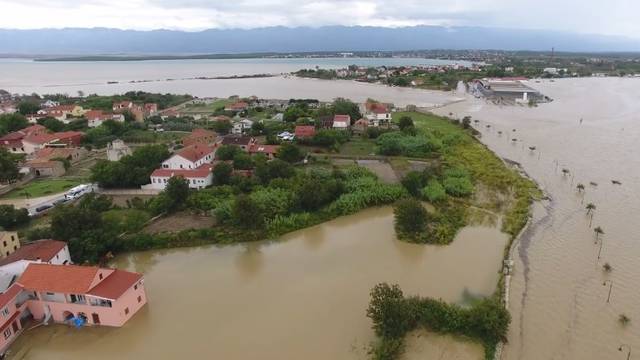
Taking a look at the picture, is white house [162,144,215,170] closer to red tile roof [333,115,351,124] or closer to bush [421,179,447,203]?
bush [421,179,447,203]

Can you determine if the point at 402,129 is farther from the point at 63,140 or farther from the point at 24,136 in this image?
the point at 24,136

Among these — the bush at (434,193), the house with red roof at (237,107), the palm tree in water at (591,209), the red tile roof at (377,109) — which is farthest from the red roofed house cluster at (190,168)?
the house with red roof at (237,107)

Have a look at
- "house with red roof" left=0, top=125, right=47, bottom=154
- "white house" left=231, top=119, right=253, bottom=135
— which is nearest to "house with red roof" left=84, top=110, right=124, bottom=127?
"house with red roof" left=0, top=125, right=47, bottom=154

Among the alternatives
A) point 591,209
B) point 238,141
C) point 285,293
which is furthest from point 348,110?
point 285,293

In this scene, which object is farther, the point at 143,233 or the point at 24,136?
the point at 24,136

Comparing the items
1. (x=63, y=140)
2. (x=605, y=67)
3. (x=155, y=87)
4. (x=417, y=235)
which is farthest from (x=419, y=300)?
(x=605, y=67)

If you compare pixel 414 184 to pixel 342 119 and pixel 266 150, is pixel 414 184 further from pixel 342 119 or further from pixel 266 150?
pixel 342 119
